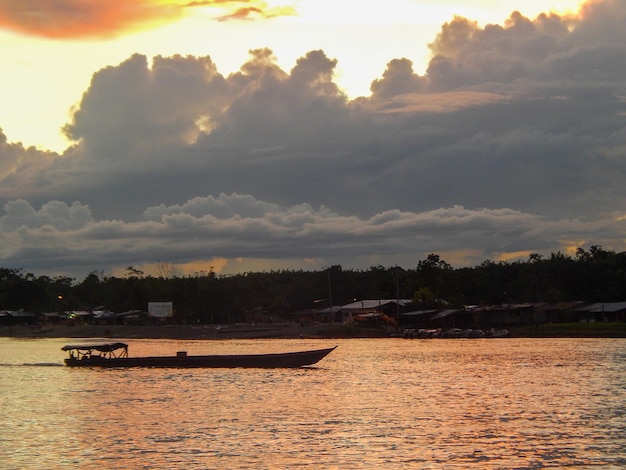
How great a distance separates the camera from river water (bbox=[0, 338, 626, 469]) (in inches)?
1331

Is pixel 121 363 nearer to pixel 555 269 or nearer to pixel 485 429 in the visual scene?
pixel 485 429

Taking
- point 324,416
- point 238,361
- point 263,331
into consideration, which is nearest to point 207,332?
point 263,331

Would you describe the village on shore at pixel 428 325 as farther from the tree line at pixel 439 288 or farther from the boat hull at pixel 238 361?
the boat hull at pixel 238 361

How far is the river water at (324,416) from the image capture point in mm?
33812

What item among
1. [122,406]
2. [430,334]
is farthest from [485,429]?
[430,334]

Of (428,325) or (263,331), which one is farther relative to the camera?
(263,331)

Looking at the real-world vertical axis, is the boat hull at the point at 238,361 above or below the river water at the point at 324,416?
above

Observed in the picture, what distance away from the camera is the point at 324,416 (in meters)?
45.3

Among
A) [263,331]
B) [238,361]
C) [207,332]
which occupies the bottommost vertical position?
[263,331]

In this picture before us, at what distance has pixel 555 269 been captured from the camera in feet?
521

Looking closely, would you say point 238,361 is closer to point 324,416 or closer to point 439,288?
point 324,416

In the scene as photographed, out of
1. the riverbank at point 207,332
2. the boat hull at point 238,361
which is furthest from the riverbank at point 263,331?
the boat hull at point 238,361

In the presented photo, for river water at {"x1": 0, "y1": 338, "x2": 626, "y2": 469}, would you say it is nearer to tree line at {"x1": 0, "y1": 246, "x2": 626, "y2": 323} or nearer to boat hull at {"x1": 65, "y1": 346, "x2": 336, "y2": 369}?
boat hull at {"x1": 65, "y1": 346, "x2": 336, "y2": 369}

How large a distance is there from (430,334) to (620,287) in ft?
109
